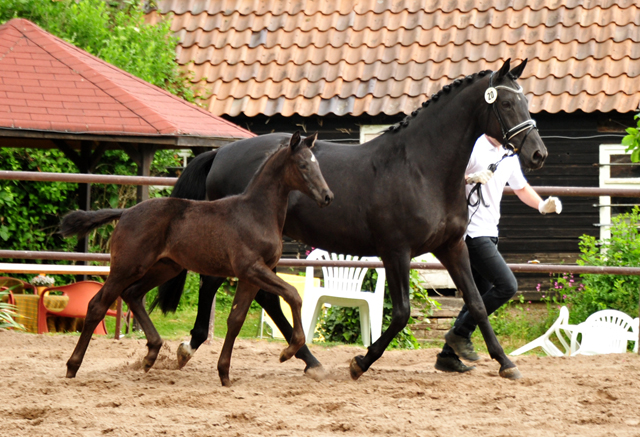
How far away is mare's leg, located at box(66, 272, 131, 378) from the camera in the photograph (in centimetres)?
458

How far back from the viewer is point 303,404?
13.0 ft

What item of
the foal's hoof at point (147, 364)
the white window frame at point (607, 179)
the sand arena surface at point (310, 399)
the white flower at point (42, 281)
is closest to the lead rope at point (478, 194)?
the sand arena surface at point (310, 399)

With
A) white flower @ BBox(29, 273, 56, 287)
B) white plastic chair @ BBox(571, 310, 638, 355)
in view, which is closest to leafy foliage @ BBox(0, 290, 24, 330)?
white flower @ BBox(29, 273, 56, 287)

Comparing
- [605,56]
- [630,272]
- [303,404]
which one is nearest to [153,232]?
[303,404]

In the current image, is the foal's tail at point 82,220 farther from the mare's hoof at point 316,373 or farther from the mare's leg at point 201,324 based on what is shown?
the mare's hoof at point 316,373

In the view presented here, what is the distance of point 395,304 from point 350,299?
3.21 m

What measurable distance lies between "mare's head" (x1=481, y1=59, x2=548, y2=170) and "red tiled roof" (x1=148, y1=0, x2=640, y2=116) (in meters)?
7.02

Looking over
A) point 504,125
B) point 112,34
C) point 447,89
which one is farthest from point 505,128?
point 112,34

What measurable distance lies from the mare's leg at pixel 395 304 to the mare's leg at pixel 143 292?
1.18 meters

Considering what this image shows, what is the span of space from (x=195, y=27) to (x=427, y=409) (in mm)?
10622

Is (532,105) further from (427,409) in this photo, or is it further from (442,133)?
(427,409)

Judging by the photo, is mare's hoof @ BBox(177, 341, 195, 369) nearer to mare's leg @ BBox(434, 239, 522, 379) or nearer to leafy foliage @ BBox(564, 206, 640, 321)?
mare's leg @ BBox(434, 239, 522, 379)

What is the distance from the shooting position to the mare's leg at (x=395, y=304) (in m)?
4.73

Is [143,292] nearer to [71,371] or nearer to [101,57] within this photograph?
[71,371]
